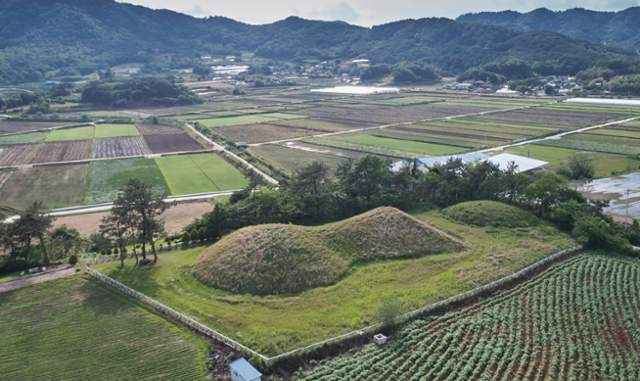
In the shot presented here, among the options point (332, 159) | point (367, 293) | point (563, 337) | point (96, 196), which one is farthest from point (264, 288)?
point (332, 159)

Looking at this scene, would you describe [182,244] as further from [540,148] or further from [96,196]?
[540,148]

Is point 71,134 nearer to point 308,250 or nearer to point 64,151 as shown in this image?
point 64,151

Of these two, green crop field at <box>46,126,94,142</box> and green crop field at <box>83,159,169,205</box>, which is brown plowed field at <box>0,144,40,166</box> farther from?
green crop field at <box>83,159,169,205</box>

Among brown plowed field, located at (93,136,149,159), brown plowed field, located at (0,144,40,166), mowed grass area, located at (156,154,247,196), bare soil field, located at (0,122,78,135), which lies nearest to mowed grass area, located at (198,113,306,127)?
brown plowed field, located at (93,136,149,159)

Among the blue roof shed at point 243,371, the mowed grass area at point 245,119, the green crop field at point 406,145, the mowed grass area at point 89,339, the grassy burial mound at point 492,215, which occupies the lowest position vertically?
the mowed grass area at point 89,339

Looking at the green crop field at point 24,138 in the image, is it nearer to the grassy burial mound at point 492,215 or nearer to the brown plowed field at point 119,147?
the brown plowed field at point 119,147

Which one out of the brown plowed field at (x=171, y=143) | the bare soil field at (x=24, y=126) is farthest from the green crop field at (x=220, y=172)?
Answer: the bare soil field at (x=24, y=126)

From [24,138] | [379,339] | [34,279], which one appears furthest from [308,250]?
[24,138]
